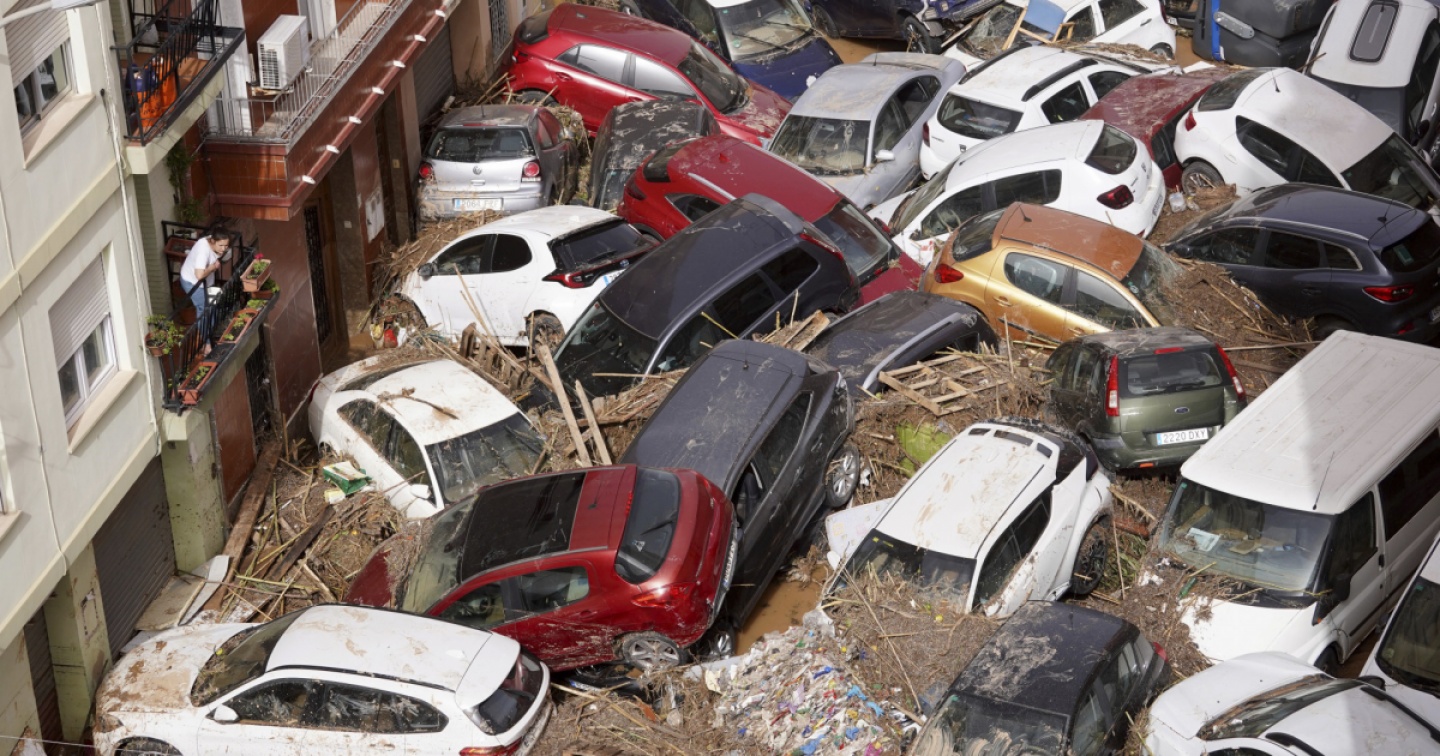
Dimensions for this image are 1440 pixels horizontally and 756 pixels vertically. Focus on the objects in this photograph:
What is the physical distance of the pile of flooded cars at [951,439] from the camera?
10.6m

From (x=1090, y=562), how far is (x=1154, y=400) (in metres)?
1.77

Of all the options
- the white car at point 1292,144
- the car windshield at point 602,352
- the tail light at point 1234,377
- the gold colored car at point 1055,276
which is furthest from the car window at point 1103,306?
the car windshield at point 602,352

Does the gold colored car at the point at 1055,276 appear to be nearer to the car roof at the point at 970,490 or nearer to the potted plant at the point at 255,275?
the car roof at the point at 970,490

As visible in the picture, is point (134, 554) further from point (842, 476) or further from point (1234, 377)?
point (1234, 377)

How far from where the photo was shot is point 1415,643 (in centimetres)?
1065

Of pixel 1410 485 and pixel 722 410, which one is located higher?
pixel 1410 485

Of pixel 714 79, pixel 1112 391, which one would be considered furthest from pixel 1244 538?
pixel 714 79

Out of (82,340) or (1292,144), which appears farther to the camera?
(1292,144)

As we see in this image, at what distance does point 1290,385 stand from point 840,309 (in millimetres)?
4763

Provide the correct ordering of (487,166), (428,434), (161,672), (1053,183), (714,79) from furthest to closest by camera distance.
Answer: (714,79)
(487,166)
(1053,183)
(428,434)
(161,672)

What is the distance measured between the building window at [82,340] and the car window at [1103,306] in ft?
29.2

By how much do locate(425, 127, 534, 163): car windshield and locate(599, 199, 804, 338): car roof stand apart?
397cm

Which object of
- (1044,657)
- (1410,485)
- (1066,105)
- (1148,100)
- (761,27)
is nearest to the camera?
(1044,657)

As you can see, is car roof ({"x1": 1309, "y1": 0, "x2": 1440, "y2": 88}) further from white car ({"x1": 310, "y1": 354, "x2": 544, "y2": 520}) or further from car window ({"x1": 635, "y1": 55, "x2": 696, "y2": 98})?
white car ({"x1": 310, "y1": 354, "x2": 544, "y2": 520})
